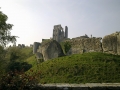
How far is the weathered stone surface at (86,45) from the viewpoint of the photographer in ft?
85.4

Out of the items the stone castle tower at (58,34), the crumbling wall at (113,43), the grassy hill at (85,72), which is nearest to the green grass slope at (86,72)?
the grassy hill at (85,72)

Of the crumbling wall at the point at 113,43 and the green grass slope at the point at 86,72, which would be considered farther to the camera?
the crumbling wall at the point at 113,43

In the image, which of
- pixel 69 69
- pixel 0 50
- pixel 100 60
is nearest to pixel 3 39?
pixel 0 50

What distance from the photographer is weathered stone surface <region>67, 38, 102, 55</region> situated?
26027mm

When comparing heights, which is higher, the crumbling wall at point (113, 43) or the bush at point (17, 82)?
the crumbling wall at point (113, 43)

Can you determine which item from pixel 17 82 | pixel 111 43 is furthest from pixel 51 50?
pixel 17 82

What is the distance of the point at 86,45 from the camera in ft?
92.7

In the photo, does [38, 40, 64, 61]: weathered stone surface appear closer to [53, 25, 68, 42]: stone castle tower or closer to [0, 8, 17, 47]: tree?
[0, 8, 17, 47]: tree

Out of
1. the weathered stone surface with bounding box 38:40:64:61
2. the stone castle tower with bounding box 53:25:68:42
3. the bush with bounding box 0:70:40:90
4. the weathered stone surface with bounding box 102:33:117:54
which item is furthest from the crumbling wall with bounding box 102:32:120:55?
the stone castle tower with bounding box 53:25:68:42

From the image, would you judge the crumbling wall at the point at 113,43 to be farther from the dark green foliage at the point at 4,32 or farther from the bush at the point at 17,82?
the bush at the point at 17,82

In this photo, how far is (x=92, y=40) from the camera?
27250 millimetres

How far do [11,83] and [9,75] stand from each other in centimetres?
56

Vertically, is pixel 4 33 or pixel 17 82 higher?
pixel 4 33

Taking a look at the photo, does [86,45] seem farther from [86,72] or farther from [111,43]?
[86,72]
